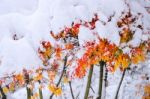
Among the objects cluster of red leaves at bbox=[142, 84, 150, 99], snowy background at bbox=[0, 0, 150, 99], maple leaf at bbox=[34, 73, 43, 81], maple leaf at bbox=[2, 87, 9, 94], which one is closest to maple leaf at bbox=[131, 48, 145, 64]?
snowy background at bbox=[0, 0, 150, 99]

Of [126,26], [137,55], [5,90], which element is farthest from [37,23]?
[137,55]

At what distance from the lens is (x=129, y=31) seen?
6250 millimetres

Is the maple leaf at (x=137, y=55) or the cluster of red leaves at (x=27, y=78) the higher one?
the maple leaf at (x=137, y=55)

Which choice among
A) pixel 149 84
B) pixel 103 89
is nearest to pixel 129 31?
pixel 103 89

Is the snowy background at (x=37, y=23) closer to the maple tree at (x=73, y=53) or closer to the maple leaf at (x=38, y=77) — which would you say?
A: the maple tree at (x=73, y=53)

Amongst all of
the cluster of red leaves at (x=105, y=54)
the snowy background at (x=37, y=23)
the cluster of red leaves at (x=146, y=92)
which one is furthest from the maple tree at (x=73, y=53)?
the cluster of red leaves at (x=146, y=92)

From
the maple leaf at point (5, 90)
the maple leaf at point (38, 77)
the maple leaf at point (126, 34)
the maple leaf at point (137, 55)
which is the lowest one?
the maple leaf at point (5, 90)

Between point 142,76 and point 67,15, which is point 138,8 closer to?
point 67,15

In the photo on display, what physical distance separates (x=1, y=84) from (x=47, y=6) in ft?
6.23

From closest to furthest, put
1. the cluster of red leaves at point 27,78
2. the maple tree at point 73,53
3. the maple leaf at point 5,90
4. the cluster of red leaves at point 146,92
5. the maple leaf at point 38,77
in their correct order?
the maple tree at point 73,53 < the cluster of red leaves at point 27,78 < the maple leaf at point 38,77 < the maple leaf at point 5,90 < the cluster of red leaves at point 146,92

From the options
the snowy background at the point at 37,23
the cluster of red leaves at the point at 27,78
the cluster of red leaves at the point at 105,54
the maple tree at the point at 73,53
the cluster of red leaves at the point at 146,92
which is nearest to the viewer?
the snowy background at the point at 37,23

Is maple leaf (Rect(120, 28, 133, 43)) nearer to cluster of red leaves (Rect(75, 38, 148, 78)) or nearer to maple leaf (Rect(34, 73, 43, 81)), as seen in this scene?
cluster of red leaves (Rect(75, 38, 148, 78))

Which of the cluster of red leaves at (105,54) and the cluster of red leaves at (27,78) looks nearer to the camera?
the cluster of red leaves at (105,54)

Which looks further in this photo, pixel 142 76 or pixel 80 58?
pixel 142 76
